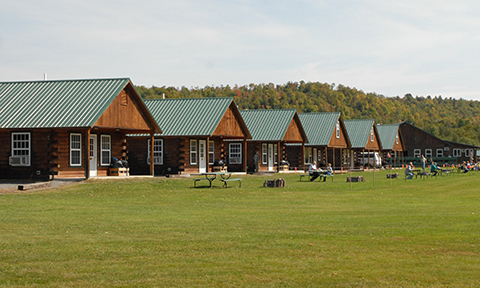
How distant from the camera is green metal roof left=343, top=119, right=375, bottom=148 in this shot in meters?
64.7

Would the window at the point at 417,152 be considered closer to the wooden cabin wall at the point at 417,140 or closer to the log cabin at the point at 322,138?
the wooden cabin wall at the point at 417,140

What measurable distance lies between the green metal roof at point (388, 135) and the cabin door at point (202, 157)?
128 ft

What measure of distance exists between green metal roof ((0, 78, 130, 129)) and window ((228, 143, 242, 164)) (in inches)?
594

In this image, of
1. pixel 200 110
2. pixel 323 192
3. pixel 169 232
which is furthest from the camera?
pixel 200 110

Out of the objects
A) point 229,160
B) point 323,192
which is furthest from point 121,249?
point 229,160

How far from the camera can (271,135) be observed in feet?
155

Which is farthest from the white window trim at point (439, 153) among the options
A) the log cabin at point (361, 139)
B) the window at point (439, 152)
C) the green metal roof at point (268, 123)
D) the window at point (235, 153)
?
the window at point (235, 153)

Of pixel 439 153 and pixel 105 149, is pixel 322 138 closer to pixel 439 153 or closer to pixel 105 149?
pixel 105 149

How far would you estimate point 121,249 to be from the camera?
1091 centimetres

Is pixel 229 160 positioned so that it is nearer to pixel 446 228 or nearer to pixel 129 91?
pixel 129 91

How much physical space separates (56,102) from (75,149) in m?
2.76

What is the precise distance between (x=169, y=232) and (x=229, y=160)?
1296 inches

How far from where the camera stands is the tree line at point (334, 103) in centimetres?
12438

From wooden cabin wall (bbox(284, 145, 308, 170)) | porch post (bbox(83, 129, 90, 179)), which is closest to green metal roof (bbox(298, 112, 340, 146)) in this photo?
wooden cabin wall (bbox(284, 145, 308, 170))
